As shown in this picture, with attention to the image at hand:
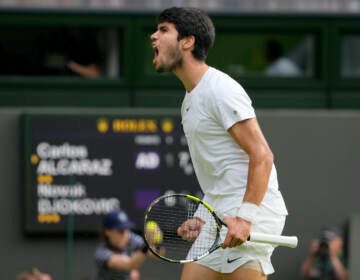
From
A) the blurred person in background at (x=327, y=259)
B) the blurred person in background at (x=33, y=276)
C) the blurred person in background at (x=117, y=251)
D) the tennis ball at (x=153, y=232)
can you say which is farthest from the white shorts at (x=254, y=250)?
the blurred person in background at (x=327, y=259)

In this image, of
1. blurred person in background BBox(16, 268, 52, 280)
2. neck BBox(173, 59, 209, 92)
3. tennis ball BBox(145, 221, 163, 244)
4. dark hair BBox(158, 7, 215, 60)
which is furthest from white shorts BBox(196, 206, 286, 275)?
blurred person in background BBox(16, 268, 52, 280)

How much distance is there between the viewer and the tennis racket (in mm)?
5449

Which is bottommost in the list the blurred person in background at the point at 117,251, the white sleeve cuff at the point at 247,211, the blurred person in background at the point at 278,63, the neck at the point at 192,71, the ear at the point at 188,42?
the blurred person in background at the point at 117,251

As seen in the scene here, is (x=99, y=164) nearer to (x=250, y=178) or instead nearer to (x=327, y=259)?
(x=327, y=259)

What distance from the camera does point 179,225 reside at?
5.80 metres

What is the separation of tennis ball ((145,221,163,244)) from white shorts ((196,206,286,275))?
1.15ft

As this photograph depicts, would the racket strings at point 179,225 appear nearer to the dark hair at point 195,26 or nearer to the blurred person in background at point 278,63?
the dark hair at point 195,26

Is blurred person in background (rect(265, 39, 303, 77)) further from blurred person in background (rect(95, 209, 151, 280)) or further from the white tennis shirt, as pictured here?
the white tennis shirt

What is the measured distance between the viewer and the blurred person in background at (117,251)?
329 inches

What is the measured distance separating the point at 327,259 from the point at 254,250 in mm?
3763

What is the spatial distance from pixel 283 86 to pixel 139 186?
1.54 meters

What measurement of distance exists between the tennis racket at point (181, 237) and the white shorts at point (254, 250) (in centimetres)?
8

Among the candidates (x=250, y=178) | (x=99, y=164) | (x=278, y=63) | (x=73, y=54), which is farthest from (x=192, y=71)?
(x=278, y=63)

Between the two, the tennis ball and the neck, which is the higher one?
the neck
